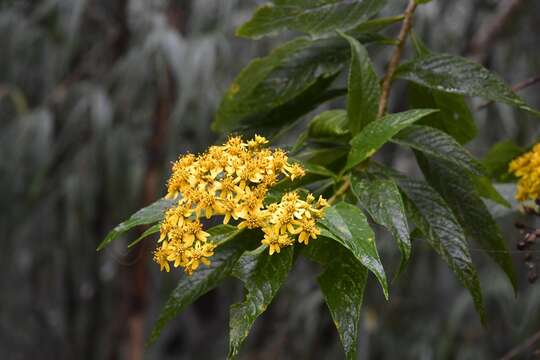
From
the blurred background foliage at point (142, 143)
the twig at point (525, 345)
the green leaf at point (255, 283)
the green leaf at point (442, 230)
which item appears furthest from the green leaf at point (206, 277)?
the blurred background foliage at point (142, 143)

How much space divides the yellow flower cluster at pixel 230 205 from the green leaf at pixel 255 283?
1cm

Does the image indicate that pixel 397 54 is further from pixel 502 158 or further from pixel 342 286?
pixel 342 286

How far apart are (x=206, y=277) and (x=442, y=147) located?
208 millimetres

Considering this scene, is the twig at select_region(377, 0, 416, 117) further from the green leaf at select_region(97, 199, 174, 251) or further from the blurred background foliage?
the blurred background foliage

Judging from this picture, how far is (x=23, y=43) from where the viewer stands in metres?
2.18

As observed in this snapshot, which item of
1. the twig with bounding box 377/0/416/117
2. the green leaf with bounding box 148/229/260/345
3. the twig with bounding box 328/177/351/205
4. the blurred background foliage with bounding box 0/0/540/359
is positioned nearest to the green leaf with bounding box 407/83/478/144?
the twig with bounding box 377/0/416/117

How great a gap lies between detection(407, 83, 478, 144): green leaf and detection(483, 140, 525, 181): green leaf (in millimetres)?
67

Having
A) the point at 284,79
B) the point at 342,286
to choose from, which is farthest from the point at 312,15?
the point at 342,286

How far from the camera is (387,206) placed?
47cm

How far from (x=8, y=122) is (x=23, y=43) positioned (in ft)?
1.05

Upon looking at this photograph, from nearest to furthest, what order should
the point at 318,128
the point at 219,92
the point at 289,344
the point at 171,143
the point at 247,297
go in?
the point at 247,297, the point at 318,128, the point at 171,143, the point at 219,92, the point at 289,344

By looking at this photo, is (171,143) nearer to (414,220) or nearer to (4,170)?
(4,170)

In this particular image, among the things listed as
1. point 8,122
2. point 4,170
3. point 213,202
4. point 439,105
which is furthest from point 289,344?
point 213,202

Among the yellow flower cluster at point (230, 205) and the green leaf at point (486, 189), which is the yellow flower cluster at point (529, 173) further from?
the yellow flower cluster at point (230, 205)
